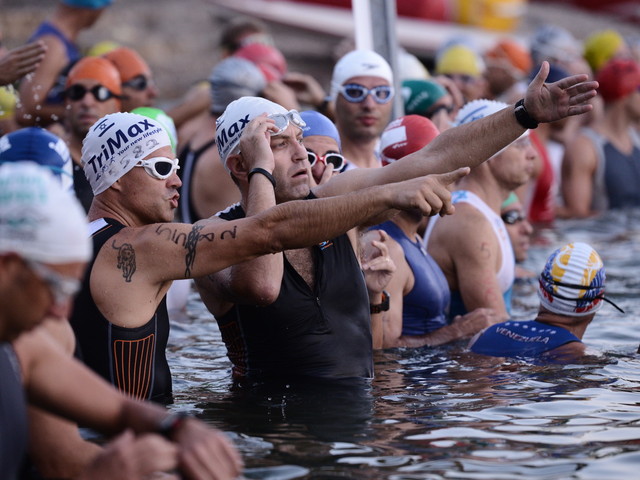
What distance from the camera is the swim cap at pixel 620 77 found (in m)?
13.6

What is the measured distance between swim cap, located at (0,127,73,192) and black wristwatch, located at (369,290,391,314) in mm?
1901

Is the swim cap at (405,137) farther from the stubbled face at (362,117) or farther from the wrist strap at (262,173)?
the wrist strap at (262,173)

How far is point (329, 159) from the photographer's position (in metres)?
6.82

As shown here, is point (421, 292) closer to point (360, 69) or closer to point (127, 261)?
point (360, 69)

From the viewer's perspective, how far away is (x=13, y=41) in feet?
70.3

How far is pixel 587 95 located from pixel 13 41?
59.1 ft

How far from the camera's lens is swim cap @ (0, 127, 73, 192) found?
6.07m

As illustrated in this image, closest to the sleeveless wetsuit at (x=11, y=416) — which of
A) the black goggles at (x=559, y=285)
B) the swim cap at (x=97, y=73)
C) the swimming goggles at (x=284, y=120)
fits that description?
the swimming goggles at (x=284, y=120)

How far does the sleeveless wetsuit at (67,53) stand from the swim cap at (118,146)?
404 centimetres

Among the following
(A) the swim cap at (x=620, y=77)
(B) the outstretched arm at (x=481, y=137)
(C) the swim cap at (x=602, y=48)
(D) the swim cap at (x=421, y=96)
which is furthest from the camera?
(C) the swim cap at (x=602, y=48)

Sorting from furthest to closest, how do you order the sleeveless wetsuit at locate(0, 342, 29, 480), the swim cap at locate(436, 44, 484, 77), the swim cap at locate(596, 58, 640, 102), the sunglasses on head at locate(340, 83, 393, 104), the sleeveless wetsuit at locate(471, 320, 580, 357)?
the swim cap at locate(436, 44, 484, 77) < the swim cap at locate(596, 58, 640, 102) < the sunglasses on head at locate(340, 83, 393, 104) < the sleeveless wetsuit at locate(471, 320, 580, 357) < the sleeveless wetsuit at locate(0, 342, 29, 480)

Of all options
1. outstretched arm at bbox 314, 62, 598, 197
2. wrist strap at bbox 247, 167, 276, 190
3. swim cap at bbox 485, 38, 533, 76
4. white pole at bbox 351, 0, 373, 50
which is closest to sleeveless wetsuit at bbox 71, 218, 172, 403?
wrist strap at bbox 247, 167, 276, 190

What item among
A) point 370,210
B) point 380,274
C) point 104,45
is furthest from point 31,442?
point 104,45

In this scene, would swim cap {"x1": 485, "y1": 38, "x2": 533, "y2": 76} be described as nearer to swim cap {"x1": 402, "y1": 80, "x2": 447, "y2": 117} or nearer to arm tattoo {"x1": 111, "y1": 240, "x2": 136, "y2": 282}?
swim cap {"x1": 402, "y1": 80, "x2": 447, "y2": 117}
